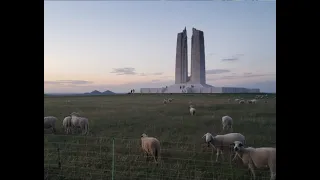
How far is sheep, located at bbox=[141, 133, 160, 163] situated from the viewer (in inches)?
114

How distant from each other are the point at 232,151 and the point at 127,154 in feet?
3.40

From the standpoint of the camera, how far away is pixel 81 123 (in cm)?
330

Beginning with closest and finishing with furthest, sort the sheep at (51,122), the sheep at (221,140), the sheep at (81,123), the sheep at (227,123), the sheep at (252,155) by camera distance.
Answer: the sheep at (252,155) < the sheep at (221,140) < the sheep at (227,123) < the sheep at (51,122) < the sheep at (81,123)

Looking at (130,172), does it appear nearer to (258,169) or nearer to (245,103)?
(258,169)

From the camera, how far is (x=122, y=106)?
3344mm

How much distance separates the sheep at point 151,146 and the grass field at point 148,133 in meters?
0.05

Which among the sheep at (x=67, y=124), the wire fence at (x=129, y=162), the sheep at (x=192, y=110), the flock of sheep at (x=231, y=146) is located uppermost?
the sheep at (x=192, y=110)

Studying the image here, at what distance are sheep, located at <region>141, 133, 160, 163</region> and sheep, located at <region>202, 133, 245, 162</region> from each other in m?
0.51

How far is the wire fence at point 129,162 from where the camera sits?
2.64m

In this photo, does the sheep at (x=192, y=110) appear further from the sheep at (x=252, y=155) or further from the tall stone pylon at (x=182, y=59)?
the sheep at (x=252, y=155)

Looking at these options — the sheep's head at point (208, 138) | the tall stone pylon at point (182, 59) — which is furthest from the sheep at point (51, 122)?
the sheep's head at point (208, 138)

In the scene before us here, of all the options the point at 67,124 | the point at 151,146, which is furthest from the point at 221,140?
the point at 67,124

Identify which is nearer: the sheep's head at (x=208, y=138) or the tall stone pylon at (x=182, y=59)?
the sheep's head at (x=208, y=138)
